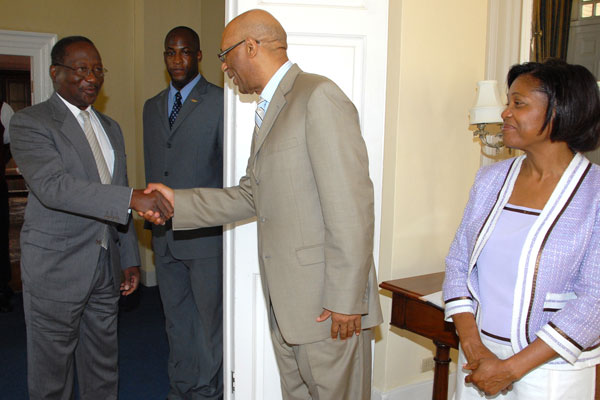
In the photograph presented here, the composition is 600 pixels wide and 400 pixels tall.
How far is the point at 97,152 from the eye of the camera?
2.55 metres

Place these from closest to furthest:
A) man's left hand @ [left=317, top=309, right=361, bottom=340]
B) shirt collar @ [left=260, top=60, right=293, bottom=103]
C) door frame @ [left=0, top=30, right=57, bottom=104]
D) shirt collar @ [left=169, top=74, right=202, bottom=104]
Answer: man's left hand @ [left=317, top=309, right=361, bottom=340] → shirt collar @ [left=260, top=60, right=293, bottom=103] → shirt collar @ [left=169, top=74, right=202, bottom=104] → door frame @ [left=0, top=30, right=57, bottom=104]

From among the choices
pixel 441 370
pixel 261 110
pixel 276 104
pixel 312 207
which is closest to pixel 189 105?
pixel 261 110

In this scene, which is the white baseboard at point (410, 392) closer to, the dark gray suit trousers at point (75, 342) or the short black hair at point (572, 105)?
the dark gray suit trousers at point (75, 342)

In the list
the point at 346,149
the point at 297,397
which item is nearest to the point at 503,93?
the point at 346,149

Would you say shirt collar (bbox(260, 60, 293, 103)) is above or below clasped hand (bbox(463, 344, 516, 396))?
above

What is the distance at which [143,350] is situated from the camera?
12.9 feet

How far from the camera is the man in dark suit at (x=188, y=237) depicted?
299 centimetres

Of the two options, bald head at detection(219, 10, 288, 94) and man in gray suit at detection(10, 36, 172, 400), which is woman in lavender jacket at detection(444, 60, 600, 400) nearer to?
bald head at detection(219, 10, 288, 94)

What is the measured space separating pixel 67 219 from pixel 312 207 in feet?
4.17

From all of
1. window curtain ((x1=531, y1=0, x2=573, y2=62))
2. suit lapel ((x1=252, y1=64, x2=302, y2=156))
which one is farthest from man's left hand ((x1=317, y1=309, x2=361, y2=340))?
window curtain ((x1=531, y1=0, x2=573, y2=62))

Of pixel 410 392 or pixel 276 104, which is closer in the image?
pixel 276 104

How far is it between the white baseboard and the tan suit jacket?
3.88 ft

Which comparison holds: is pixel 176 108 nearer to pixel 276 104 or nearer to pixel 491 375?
pixel 276 104

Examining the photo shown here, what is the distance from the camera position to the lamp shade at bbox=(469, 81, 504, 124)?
101 inches
